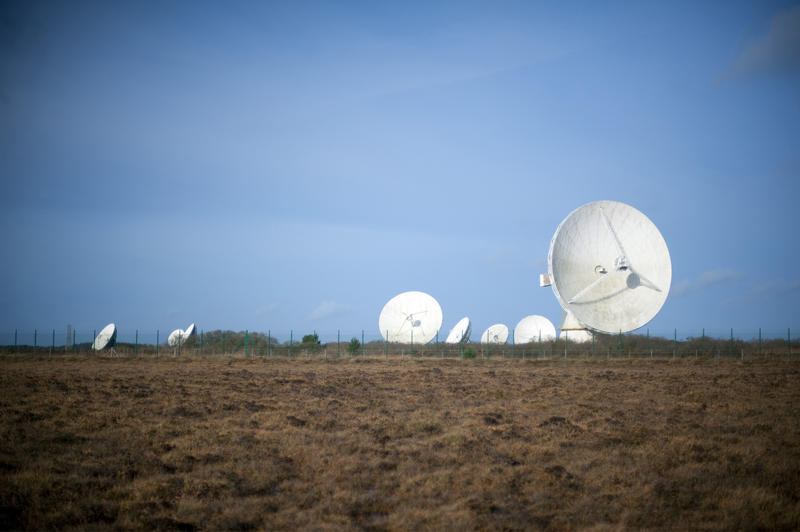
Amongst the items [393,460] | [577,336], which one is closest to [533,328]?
[577,336]

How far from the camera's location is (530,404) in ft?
52.6

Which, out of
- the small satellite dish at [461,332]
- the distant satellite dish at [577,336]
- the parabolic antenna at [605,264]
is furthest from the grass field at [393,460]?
the small satellite dish at [461,332]

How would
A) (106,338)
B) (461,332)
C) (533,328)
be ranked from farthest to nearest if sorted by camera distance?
(533,328) < (461,332) < (106,338)

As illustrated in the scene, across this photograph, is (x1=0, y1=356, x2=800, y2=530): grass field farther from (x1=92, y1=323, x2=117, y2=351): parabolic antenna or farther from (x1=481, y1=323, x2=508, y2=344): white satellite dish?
(x1=481, y1=323, x2=508, y2=344): white satellite dish

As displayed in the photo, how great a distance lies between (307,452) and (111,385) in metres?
12.2

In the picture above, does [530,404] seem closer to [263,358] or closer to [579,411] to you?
[579,411]

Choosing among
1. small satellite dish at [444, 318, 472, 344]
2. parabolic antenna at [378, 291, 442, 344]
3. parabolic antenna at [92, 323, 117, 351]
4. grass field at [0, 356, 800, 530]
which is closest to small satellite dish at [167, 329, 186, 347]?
parabolic antenna at [92, 323, 117, 351]

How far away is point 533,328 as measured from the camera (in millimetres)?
56500

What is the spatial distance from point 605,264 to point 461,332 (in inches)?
770

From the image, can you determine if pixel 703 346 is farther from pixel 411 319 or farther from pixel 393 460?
pixel 393 460

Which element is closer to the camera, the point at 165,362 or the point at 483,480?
the point at 483,480

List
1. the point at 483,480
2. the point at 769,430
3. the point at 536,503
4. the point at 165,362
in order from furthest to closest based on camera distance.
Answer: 1. the point at 165,362
2. the point at 769,430
3. the point at 483,480
4. the point at 536,503

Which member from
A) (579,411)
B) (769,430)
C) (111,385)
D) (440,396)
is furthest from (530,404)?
(111,385)

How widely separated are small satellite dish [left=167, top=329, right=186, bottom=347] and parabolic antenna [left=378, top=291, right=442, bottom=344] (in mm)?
15707
